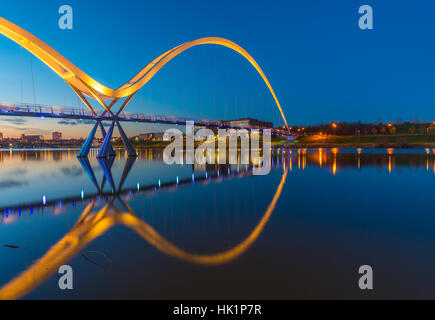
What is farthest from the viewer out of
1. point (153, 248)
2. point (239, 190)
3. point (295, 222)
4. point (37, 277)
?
point (239, 190)

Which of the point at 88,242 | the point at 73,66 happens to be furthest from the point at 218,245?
the point at 73,66

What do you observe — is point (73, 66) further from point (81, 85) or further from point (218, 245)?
point (218, 245)

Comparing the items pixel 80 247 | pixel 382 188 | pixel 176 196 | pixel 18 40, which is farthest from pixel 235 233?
pixel 18 40

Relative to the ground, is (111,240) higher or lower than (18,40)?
lower

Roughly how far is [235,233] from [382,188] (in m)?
8.08

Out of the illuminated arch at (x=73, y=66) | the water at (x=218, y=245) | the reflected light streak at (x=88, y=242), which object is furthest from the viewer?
the illuminated arch at (x=73, y=66)

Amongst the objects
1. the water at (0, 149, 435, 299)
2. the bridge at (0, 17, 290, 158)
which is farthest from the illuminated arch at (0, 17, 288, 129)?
the water at (0, 149, 435, 299)

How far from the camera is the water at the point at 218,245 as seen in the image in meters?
3.10

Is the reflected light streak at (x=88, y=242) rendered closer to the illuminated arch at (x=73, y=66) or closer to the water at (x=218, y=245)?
the water at (x=218, y=245)

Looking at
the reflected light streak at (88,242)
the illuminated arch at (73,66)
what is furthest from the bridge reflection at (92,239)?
the illuminated arch at (73,66)

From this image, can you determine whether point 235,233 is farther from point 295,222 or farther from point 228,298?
point 228,298

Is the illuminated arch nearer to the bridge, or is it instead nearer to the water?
the bridge
